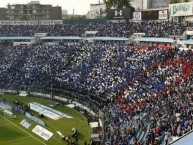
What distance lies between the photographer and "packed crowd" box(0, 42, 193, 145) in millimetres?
29047

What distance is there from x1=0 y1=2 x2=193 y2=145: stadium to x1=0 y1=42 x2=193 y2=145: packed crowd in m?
0.10

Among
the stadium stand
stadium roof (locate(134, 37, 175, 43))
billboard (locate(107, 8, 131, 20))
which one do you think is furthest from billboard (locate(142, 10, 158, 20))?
stadium roof (locate(134, 37, 175, 43))

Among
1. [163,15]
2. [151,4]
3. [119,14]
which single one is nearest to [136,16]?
[119,14]

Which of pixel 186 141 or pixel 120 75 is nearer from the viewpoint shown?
pixel 186 141

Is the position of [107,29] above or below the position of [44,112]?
above

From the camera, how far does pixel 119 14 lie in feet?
234

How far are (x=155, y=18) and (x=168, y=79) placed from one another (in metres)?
27.1

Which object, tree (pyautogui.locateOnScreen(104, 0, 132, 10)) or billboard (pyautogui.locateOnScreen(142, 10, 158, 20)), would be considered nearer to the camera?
billboard (pyautogui.locateOnScreen(142, 10, 158, 20))

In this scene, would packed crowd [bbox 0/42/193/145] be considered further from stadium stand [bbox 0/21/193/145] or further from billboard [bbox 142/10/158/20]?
billboard [bbox 142/10/158/20]

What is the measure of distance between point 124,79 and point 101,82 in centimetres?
404

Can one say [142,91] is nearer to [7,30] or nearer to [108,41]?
[108,41]

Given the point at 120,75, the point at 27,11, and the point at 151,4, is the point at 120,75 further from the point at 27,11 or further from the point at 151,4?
the point at 27,11

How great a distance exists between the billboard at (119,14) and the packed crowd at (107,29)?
167 centimetres

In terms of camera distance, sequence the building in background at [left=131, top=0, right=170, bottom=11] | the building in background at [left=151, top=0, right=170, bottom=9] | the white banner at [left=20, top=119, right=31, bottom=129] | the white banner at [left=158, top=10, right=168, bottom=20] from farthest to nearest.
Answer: the building in background at [left=151, top=0, right=170, bottom=9]
the building in background at [left=131, top=0, right=170, bottom=11]
the white banner at [left=158, top=10, right=168, bottom=20]
the white banner at [left=20, top=119, right=31, bottom=129]
